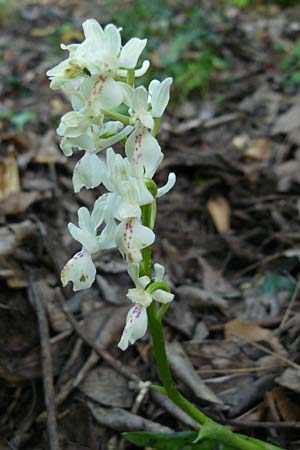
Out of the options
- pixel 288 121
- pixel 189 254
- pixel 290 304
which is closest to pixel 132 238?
pixel 290 304

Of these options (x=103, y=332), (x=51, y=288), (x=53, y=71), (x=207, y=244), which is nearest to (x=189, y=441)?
(x=103, y=332)

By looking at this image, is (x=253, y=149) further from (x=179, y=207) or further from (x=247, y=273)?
(x=247, y=273)

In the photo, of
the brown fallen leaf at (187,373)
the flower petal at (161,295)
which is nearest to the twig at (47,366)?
the brown fallen leaf at (187,373)

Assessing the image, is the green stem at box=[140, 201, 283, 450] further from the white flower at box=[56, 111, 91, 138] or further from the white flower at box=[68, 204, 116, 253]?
the white flower at box=[56, 111, 91, 138]

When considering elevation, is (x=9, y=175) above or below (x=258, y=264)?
above

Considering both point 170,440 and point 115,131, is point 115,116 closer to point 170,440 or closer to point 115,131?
point 115,131

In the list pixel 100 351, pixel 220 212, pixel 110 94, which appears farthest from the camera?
pixel 220 212

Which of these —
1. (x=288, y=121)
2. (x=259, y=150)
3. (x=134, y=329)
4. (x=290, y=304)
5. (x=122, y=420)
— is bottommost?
(x=122, y=420)
